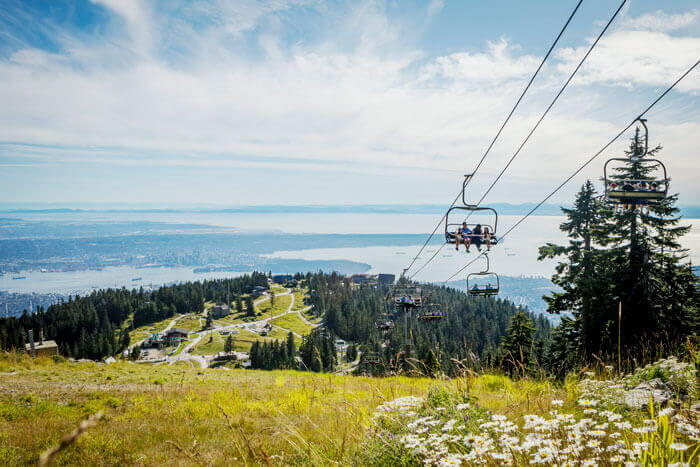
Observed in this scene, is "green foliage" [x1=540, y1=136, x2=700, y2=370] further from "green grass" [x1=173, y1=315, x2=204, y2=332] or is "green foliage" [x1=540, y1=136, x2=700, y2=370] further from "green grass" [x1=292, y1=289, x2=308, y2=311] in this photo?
"green grass" [x1=292, y1=289, x2=308, y2=311]

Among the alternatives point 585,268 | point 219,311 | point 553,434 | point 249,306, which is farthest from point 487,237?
point 219,311

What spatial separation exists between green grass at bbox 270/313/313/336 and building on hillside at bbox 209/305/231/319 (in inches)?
755

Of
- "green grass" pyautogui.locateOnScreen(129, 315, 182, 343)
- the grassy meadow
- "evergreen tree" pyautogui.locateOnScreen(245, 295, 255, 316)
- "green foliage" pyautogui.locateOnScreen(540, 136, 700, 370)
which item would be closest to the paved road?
"evergreen tree" pyautogui.locateOnScreen(245, 295, 255, 316)

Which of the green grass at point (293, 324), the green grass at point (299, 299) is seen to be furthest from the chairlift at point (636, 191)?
the green grass at point (299, 299)

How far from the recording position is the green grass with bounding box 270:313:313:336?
112625mm

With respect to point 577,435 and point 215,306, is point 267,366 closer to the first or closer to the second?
point 215,306

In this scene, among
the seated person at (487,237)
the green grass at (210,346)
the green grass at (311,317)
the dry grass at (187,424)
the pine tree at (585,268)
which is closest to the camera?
the dry grass at (187,424)

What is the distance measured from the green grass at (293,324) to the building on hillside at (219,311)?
19183 millimetres

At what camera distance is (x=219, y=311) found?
411 feet

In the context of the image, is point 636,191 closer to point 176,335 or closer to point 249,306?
point 176,335

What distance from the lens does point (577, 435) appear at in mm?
2807

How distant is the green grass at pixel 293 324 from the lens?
370 feet

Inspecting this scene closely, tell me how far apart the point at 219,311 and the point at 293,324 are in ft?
92.4

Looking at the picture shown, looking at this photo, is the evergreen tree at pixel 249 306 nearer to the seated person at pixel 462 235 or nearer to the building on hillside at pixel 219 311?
the building on hillside at pixel 219 311
